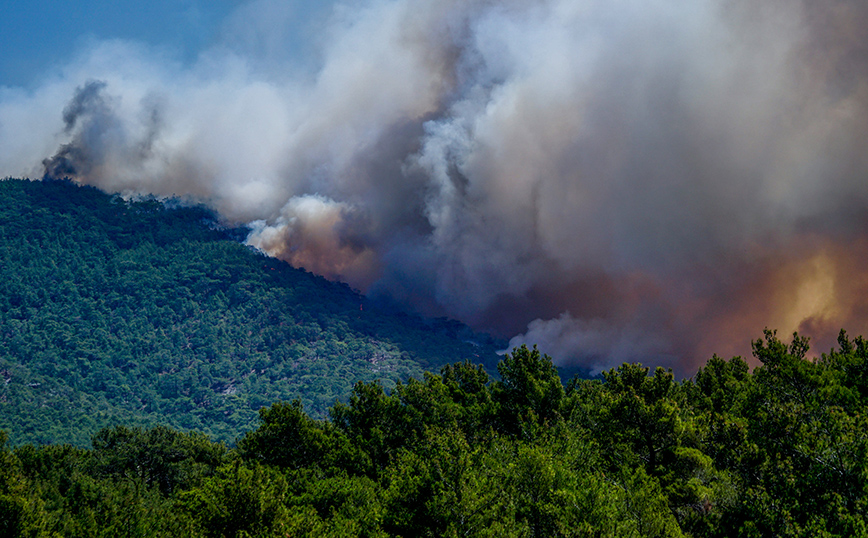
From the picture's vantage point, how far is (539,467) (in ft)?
156

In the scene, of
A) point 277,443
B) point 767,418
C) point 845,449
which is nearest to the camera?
point 845,449

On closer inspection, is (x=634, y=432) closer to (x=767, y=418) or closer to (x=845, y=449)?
(x=767, y=418)

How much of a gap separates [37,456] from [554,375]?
77202 millimetres

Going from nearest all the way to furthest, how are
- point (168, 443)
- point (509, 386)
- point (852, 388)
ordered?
1. point (852, 388)
2. point (509, 386)
3. point (168, 443)

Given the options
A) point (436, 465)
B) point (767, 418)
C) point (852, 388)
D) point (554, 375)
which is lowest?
point (436, 465)

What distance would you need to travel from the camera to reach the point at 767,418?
43.5 meters

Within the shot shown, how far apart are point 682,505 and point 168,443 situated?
94.6 metres

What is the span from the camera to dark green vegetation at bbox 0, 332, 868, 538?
3806cm

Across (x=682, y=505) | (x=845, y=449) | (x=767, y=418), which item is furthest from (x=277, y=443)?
(x=845, y=449)

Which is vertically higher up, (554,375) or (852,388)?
(554,375)

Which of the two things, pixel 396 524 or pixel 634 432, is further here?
pixel 634 432

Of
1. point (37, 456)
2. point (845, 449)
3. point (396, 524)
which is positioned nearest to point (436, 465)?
point (396, 524)

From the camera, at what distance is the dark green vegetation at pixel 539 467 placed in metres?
38.1

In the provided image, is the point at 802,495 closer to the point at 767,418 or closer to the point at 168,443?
the point at 767,418
